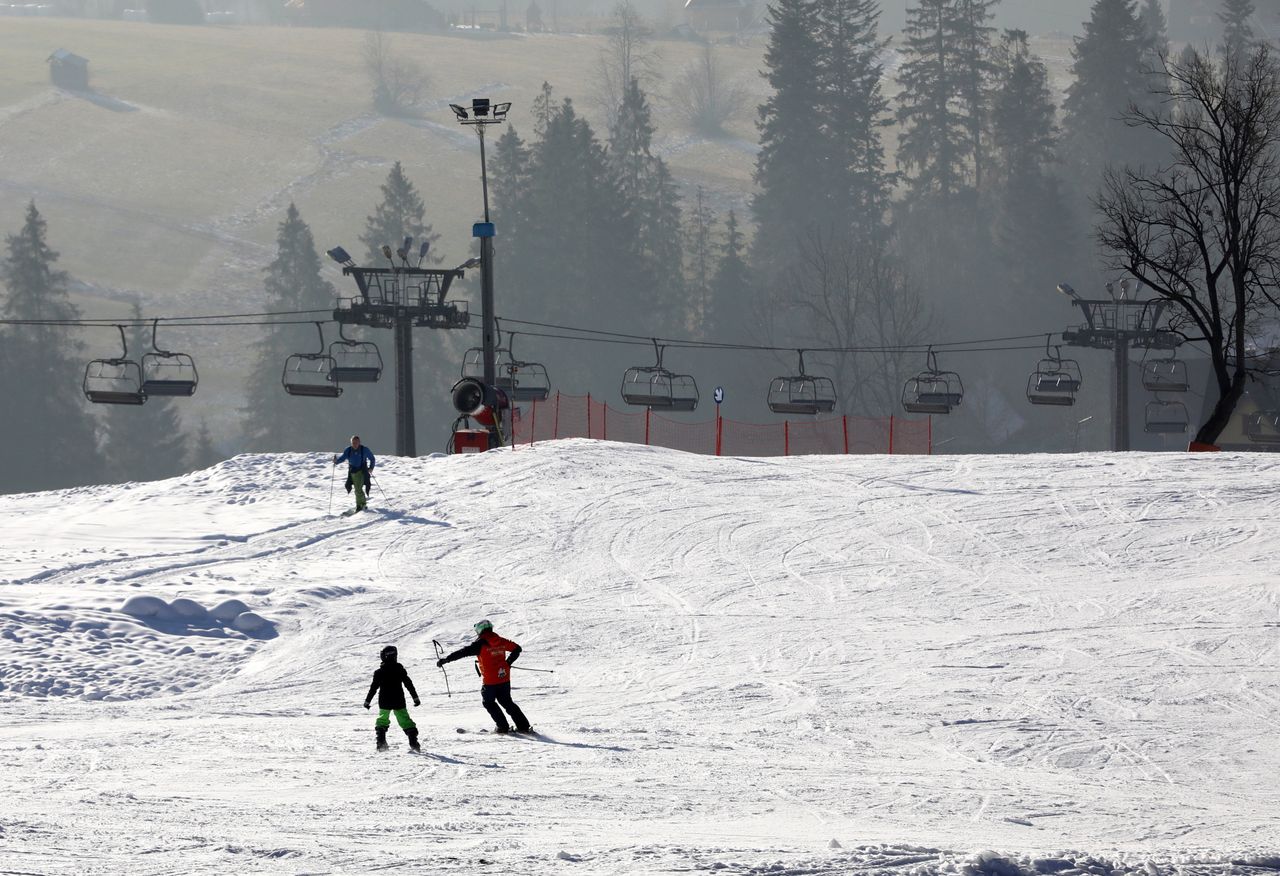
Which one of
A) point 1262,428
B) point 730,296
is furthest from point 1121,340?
point 730,296

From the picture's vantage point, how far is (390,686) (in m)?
13.4

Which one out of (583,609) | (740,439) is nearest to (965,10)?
(740,439)

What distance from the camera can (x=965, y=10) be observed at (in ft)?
338

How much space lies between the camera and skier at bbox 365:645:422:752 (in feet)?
43.4

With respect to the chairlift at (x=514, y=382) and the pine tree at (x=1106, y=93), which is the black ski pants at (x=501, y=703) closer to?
the chairlift at (x=514, y=382)

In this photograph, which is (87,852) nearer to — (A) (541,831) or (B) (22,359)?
(A) (541,831)

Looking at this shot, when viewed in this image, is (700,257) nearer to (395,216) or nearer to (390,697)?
(395,216)

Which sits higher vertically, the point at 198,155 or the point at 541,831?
the point at 198,155

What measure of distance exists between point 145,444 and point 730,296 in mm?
31903

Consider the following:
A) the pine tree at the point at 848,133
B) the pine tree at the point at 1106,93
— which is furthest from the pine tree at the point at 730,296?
the pine tree at the point at 1106,93

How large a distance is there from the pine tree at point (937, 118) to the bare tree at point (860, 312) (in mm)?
9701

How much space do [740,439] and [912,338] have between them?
12.2 metres

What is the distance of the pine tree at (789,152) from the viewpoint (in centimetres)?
9188

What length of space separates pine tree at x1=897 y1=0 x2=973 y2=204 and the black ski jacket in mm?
86721
